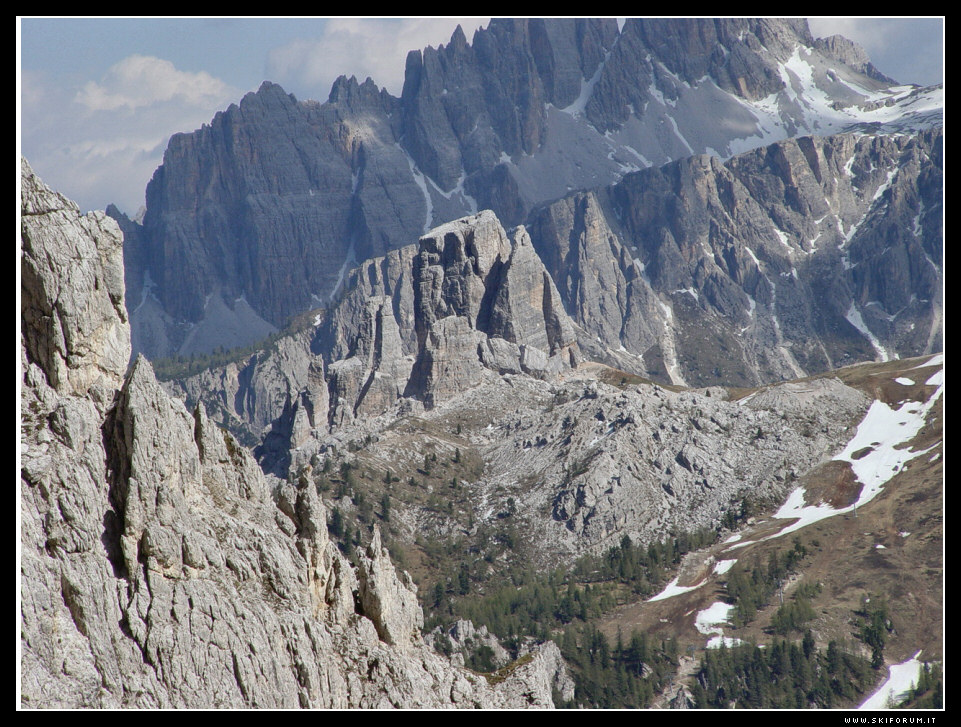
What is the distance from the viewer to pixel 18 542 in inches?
1929

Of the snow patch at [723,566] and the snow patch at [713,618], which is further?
the snow patch at [723,566]

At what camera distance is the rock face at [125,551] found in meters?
51.3

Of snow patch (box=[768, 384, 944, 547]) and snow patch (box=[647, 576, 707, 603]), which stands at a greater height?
snow patch (box=[768, 384, 944, 547])

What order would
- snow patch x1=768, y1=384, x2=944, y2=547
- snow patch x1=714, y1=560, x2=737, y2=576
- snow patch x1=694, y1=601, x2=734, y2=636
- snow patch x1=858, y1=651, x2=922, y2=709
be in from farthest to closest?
snow patch x1=768, y1=384, x2=944, y2=547 < snow patch x1=714, y1=560, x2=737, y2=576 < snow patch x1=694, y1=601, x2=734, y2=636 < snow patch x1=858, y1=651, x2=922, y2=709

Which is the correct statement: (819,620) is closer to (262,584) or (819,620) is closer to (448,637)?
(448,637)

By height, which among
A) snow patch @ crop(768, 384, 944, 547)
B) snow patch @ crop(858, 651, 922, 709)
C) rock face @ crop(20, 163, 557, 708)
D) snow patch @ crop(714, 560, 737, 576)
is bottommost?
snow patch @ crop(858, 651, 922, 709)

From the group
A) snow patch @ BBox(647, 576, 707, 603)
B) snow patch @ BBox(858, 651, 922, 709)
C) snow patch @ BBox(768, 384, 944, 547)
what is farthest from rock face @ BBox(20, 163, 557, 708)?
snow patch @ BBox(768, 384, 944, 547)

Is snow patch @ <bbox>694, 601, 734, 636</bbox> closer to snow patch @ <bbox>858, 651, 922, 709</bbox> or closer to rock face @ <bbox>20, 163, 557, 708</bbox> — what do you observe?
snow patch @ <bbox>858, 651, 922, 709</bbox>

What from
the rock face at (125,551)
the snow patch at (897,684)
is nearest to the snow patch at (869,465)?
the snow patch at (897,684)

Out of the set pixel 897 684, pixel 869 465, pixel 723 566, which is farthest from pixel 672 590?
pixel 869 465

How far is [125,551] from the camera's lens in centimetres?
5331

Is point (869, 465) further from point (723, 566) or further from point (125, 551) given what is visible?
point (125, 551)

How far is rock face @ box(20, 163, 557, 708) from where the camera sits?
2020 inches

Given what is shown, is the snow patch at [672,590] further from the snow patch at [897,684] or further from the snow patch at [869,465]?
the snow patch at [897,684]
